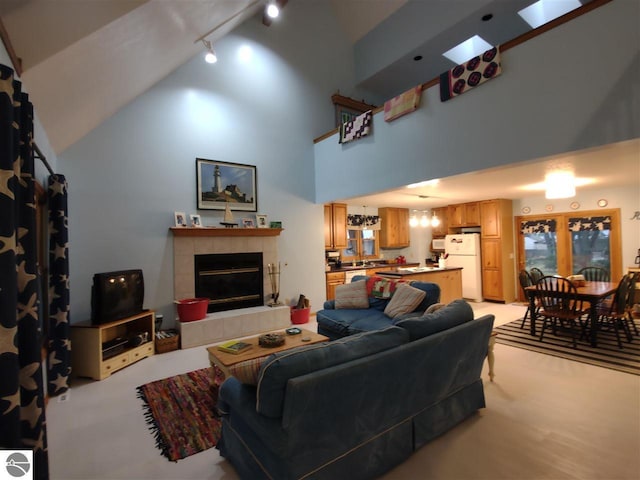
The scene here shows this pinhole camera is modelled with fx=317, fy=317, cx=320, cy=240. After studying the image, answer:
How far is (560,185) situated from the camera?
401 centimetres

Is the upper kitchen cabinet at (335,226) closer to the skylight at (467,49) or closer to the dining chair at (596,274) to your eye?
the skylight at (467,49)

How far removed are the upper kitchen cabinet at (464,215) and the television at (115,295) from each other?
649 cm

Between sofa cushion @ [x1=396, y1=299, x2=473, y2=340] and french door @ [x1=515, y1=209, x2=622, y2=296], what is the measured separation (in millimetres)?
5226

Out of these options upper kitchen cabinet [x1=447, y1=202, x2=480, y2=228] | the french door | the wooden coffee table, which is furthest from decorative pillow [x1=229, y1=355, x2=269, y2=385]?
the french door

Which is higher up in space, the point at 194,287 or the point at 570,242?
the point at 570,242

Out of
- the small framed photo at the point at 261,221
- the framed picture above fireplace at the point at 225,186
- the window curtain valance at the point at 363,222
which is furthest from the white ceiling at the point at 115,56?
the small framed photo at the point at 261,221

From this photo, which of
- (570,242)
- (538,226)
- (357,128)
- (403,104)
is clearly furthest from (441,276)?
(403,104)

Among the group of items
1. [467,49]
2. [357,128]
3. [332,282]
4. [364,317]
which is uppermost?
[467,49]

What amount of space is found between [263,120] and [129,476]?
514 centimetres

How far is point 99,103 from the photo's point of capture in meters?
3.40

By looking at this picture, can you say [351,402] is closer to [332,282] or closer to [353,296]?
[353,296]

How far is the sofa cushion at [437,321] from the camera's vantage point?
82.0 inches

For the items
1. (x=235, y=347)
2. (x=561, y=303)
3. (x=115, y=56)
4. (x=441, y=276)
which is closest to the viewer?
(x=115, y=56)

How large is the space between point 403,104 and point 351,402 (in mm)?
3838
